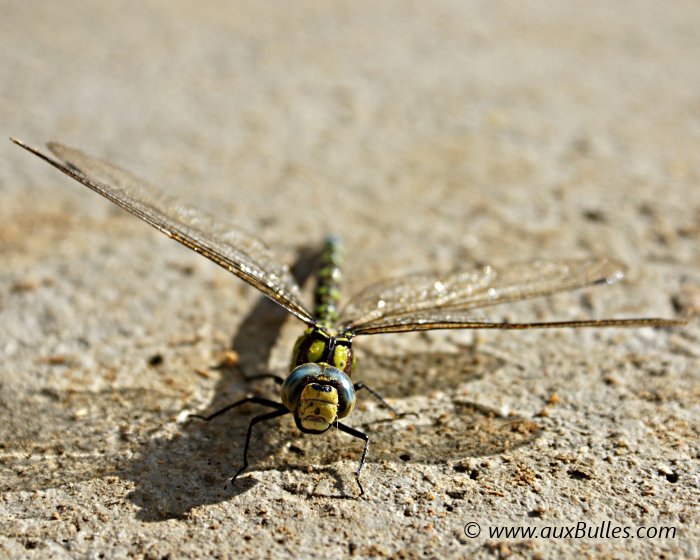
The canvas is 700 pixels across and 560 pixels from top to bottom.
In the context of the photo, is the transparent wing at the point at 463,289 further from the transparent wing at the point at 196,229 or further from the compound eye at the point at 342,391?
the compound eye at the point at 342,391

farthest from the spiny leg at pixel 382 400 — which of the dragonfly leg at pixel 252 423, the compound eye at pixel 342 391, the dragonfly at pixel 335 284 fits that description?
the dragonfly leg at pixel 252 423

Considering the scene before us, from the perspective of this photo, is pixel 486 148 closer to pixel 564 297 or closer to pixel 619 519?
pixel 564 297

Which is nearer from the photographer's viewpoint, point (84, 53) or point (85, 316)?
point (85, 316)

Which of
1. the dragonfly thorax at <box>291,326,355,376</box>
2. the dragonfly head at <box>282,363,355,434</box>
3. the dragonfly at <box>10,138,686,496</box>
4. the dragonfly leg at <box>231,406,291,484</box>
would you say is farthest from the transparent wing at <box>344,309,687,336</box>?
the dragonfly leg at <box>231,406,291,484</box>

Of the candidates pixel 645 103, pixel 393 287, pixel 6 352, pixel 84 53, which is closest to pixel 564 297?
pixel 393 287

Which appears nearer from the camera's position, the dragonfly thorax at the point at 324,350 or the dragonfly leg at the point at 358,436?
the dragonfly leg at the point at 358,436

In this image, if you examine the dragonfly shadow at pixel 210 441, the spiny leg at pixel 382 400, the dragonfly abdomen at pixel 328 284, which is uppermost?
the dragonfly abdomen at pixel 328 284

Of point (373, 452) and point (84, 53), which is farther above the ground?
point (84, 53)

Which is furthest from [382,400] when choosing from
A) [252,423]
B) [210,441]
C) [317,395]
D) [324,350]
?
[210,441]

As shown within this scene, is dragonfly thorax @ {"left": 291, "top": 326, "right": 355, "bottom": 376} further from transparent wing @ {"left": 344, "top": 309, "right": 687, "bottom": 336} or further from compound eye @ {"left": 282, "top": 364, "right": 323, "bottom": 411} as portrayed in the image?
compound eye @ {"left": 282, "top": 364, "right": 323, "bottom": 411}
